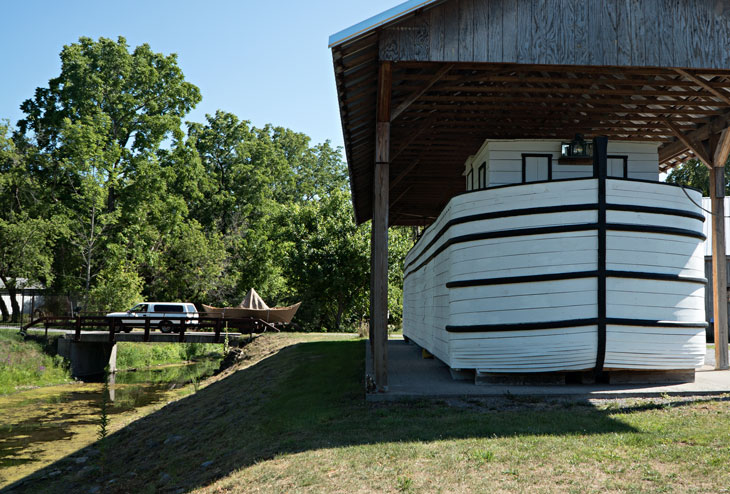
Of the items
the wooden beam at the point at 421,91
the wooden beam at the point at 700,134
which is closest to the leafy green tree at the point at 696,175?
the wooden beam at the point at 700,134

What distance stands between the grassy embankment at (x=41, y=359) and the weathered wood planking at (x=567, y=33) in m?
18.0

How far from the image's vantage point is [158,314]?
2970 centimetres

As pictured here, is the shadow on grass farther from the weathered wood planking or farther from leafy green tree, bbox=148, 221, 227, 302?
leafy green tree, bbox=148, 221, 227, 302

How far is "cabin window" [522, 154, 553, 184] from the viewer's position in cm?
1259

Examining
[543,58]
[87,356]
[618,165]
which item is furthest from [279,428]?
[87,356]

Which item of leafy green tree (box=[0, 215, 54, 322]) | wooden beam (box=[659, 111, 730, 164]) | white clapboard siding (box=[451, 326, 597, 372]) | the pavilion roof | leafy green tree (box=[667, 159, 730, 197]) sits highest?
leafy green tree (box=[667, 159, 730, 197])

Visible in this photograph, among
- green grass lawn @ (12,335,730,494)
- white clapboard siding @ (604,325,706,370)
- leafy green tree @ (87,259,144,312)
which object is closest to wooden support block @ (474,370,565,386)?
white clapboard siding @ (604,325,706,370)

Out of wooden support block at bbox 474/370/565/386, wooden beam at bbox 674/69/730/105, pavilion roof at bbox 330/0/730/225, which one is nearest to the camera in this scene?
pavilion roof at bbox 330/0/730/225

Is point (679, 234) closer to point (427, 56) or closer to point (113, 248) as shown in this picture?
point (427, 56)

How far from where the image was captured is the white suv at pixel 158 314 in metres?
26.2

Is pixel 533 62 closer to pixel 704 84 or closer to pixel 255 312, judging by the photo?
pixel 704 84

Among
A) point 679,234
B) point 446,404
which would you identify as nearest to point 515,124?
point 679,234

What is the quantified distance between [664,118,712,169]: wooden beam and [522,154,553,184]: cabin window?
2.43m

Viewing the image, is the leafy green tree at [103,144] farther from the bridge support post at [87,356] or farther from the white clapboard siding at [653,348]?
the white clapboard siding at [653,348]
